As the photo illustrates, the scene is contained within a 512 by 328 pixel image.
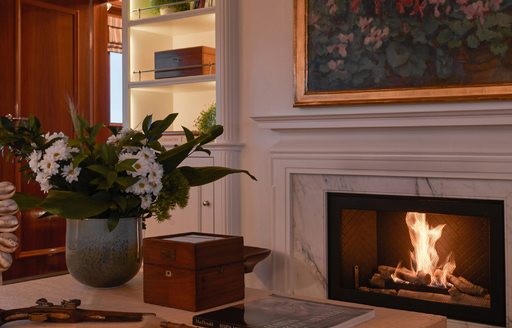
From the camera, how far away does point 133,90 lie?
420 centimetres

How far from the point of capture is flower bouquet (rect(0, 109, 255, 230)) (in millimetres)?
1808

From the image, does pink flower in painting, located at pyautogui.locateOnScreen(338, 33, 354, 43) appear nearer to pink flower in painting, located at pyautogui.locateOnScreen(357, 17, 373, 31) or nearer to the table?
pink flower in painting, located at pyautogui.locateOnScreen(357, 17, 373, 31)

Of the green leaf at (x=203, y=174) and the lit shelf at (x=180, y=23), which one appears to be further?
the lit shelf at (x=180, y=23)

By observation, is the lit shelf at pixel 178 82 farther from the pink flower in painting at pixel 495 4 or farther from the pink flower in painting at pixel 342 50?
the pink flower in painting at pixel 495 4

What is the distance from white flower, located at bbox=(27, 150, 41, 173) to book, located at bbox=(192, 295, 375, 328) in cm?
62

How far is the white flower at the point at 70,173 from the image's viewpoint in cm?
182

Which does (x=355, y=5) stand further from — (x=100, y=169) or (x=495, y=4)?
(x=100, y=169)

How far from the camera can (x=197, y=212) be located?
383cm

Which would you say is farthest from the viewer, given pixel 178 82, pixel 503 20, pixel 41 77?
pixel 41 77

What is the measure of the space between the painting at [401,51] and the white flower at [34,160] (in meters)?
1.73

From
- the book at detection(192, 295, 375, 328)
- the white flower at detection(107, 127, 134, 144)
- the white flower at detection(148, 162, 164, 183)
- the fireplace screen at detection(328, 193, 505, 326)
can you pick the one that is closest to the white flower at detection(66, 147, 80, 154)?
the white flower at detection(107, 127, 134, 144)

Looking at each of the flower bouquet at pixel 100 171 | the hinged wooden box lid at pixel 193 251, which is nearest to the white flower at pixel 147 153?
the flower bouquet at pixel 100 171

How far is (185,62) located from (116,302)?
228 cm

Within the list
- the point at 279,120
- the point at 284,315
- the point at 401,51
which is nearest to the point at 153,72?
the point at 279,120
